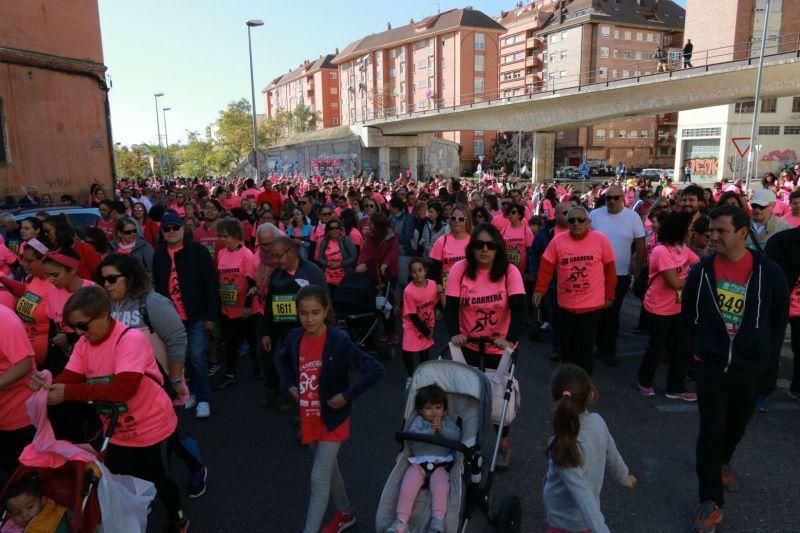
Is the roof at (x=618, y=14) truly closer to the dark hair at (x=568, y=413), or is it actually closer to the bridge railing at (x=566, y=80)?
the bridge railing at (x=566, y=80)

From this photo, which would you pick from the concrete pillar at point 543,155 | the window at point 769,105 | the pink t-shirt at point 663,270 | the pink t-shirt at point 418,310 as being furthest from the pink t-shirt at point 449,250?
the window at point 769,105

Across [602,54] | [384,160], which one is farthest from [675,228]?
[602,54]

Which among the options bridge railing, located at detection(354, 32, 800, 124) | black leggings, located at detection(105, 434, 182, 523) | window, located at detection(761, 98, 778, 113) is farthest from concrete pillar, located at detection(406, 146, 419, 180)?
black leggings, located at detection(105, 434, 182, 523)

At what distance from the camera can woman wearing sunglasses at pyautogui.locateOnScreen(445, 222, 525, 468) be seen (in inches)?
159

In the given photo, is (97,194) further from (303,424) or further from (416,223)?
(303,424)

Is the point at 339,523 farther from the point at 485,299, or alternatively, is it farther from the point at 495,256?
the point at 495,256

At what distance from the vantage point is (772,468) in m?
4.14

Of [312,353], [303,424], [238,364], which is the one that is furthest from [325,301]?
[238,364]

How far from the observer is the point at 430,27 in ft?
245

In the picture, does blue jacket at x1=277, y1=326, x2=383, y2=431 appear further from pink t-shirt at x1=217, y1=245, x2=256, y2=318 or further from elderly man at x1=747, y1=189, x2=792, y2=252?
elderly man at x1=747, y1=189, x2=792, y2=252

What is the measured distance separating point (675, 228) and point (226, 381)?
510 centimetres

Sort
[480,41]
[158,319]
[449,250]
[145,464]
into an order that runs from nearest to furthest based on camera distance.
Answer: [145,464] < [158,319] < [449,250] < [480,41]

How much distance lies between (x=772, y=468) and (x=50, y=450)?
485 cm

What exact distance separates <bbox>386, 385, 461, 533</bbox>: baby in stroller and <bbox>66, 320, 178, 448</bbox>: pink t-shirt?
56.8 inches
